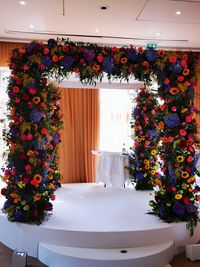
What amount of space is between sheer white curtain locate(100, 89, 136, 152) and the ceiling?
1.31 m

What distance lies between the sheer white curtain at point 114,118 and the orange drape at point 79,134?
216mm

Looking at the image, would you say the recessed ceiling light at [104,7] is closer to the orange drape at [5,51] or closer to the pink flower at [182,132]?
the pink flower at [182,132]

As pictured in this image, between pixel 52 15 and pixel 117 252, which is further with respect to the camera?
pixel 52 15

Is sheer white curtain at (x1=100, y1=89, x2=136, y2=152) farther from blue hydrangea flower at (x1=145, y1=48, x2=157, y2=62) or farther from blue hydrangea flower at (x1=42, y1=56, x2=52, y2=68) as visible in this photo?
blue hydrangea flower at (x1=42, y1=56, x2=52, y2=68)

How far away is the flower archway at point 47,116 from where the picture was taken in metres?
3.45

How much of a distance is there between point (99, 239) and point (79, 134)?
390 centimetres

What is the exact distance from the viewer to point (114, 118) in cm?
712

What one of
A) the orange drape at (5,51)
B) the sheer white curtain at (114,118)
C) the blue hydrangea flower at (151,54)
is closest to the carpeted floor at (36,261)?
the blue hydrangea flower at (151,54)

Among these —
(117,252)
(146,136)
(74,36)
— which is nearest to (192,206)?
(117,252)

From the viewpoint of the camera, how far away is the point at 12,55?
355cm

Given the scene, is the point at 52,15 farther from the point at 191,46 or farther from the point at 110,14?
the point at 191,46

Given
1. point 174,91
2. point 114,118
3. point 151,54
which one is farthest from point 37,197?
point 114,118

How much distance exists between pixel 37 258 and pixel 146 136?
2969mm

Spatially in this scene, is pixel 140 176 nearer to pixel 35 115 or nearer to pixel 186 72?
pixel 186 72
